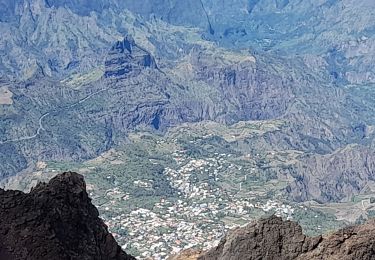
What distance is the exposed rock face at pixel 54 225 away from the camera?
28.2 meters

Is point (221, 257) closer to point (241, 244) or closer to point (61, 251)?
point (241, 244)

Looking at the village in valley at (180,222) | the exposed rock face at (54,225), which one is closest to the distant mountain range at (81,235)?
the exposed rock face at (54,225)

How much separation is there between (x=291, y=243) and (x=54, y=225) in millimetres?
11217

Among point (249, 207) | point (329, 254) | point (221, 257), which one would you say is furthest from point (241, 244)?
point (249, 207)

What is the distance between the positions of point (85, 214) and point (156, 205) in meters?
165

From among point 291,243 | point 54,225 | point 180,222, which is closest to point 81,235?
point 54,225

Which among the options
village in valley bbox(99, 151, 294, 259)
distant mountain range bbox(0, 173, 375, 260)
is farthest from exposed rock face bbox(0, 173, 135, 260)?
village in valley bbox(99, 151, 294, 259)

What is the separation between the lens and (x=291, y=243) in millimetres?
33219

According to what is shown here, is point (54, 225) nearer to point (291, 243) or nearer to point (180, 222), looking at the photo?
point (291, 243)

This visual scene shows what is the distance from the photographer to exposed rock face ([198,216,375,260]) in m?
30.8

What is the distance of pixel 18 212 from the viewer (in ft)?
97.4

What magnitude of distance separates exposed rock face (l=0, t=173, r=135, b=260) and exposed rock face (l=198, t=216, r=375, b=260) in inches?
239

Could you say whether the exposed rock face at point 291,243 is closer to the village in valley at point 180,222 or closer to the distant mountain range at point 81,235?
the distant mountain range at point 81,235

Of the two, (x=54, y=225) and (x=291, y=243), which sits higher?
(x=54, y=225)
